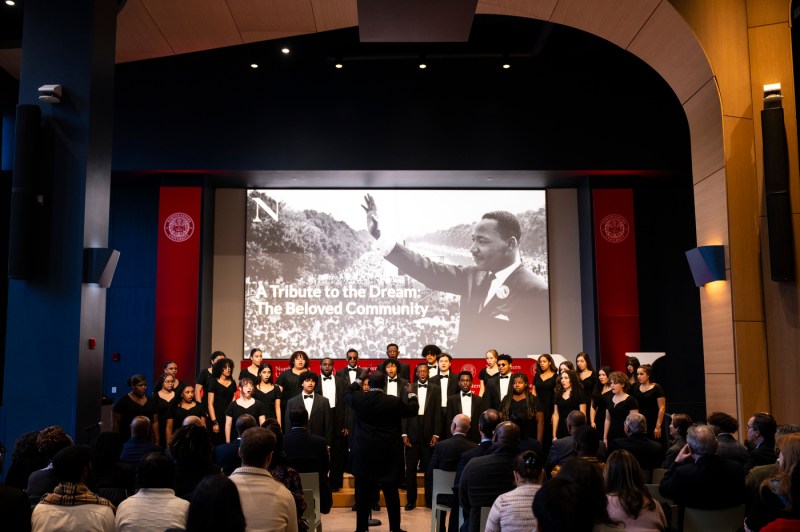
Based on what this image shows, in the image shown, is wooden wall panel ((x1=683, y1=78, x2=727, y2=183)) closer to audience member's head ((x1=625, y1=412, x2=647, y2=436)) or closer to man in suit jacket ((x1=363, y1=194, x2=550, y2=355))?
audience member's head ((x1=625, y1=412, x2=647, y2=436))

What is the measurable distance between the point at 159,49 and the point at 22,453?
7265 millimetres

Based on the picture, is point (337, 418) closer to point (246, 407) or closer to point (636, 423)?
point (246, 407)

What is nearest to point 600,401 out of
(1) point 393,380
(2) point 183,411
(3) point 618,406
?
(3) point 618,406

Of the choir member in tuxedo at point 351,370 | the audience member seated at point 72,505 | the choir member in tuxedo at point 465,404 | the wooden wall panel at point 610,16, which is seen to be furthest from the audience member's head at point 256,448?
the wooden wall panel at point 610,16

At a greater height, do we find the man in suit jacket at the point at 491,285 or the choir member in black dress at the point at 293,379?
the man in suit jacket at the point at 491,285

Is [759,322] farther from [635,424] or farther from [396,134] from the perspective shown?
[396,134]

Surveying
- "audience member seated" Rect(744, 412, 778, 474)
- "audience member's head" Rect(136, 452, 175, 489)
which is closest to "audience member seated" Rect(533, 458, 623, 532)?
"audience member's head" Rect(136, 452, 175, 489)

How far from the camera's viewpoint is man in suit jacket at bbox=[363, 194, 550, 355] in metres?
11.9

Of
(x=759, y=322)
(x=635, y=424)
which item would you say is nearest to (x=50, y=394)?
(x=635, y=424)

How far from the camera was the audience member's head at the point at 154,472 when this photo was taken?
303cm

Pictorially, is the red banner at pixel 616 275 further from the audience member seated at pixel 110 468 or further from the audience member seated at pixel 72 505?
the audience member seated at pixel 72 505

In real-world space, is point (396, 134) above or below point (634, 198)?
above

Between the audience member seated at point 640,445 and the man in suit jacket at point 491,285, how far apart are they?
679 cm

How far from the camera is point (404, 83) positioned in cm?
1126
